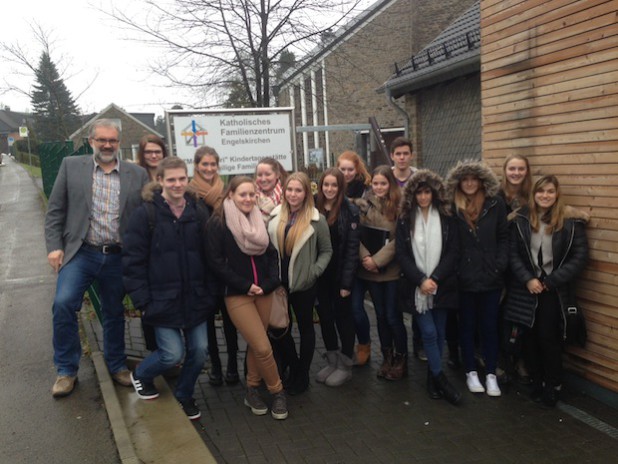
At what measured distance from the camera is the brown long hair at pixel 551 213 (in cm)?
427

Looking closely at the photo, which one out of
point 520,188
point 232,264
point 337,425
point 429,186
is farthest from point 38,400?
point 520,188

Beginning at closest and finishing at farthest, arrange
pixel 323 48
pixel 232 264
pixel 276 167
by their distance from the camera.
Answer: pixel 232 264
pixel 276 167
pixel 323 48

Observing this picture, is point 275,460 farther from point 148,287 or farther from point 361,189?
point 361,189

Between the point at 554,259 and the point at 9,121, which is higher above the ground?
the point at 9,121

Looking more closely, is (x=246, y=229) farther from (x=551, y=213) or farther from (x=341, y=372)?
(x=551, y=213)

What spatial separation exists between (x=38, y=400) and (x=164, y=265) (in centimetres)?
148

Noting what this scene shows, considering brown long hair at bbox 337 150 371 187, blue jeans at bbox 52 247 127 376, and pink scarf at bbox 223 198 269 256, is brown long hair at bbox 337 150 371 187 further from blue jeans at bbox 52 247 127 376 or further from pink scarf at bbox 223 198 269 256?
blue jeans at bbox 52 247 127 376

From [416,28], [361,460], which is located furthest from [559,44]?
[416,28]

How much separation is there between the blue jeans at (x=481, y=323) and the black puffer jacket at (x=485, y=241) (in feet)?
0.41

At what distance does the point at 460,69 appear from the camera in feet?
28.4

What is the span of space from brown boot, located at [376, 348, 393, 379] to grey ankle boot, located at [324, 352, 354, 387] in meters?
0.29

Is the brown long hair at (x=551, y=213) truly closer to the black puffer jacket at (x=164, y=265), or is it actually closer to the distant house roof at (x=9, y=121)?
the black puffer jacket at (x=164, y=265)

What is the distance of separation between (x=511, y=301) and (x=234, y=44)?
813cm

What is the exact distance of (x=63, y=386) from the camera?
4137 millimetres
